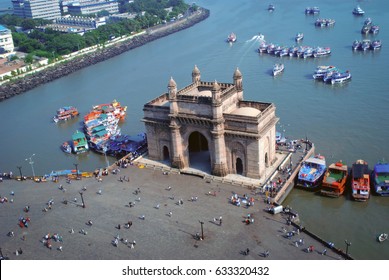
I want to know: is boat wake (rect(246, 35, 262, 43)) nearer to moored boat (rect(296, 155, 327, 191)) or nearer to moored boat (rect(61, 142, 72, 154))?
moored boat (rect(61, 142, 72, 154))

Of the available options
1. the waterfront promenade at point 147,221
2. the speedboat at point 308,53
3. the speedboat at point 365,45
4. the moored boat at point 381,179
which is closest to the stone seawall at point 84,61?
the speedboat at point 308,53

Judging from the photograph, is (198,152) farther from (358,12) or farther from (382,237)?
(358,12)

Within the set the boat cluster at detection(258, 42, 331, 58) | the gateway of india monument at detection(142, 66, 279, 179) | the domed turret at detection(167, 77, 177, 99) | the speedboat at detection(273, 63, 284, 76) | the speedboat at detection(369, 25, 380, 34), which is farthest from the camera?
the speedboat at detection(369, 25, 380, 34)

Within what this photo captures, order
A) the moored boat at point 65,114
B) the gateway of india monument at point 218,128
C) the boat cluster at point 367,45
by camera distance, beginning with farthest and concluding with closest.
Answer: the boat cluster at point 367,45 < the moored boat at point 65,114 < the gateway of india monument at point 218,128

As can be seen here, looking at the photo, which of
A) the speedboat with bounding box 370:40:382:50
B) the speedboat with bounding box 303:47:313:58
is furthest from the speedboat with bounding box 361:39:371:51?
the speedboat with bounding box 303:47:313:58

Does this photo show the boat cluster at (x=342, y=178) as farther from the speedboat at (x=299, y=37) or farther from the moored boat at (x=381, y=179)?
the speedboat at (x=299, y=37)

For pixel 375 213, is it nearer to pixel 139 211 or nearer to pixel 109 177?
pixel 139 211
